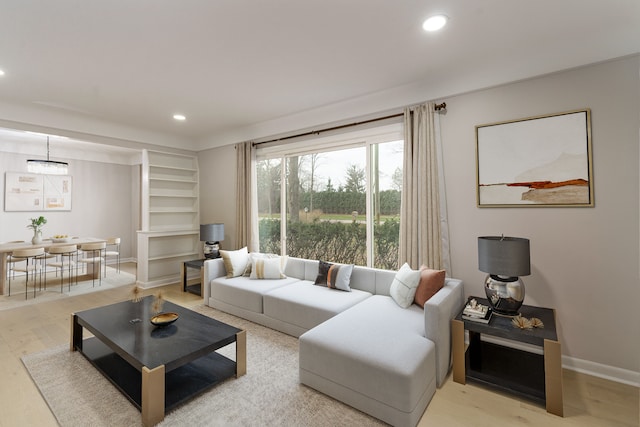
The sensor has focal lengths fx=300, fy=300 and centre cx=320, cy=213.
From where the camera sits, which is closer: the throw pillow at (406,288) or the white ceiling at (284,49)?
the white ceiling at (284,49)

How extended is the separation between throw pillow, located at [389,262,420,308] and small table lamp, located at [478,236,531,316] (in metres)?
0.62

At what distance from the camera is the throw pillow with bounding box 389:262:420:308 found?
Answer: 288 centimetres

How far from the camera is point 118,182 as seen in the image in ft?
24.8

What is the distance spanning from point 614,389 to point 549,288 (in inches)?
31.8

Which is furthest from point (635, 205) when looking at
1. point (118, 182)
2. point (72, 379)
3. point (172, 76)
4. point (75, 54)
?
point (118, 182)

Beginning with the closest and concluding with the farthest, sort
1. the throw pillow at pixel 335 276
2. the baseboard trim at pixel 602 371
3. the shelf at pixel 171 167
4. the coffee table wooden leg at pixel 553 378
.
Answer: the coffee table wooden leg at pixel 553 378, the baseboard trim at pixel 602 371, the throw pillow at pixel 335 276, the shelf at pixel 171 167

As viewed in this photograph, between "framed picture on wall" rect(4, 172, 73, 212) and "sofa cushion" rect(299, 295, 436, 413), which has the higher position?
"framed picture on wall" rect(4, 172, 73, 212)

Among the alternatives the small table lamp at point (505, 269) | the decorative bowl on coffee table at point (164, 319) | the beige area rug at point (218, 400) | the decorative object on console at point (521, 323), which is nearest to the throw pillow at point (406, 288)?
the small table lamp at point (505, 269)

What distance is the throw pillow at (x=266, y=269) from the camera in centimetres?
403

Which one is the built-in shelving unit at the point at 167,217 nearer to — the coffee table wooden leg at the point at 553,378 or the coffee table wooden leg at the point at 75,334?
the coffee table wooden leg at the point at 75,334

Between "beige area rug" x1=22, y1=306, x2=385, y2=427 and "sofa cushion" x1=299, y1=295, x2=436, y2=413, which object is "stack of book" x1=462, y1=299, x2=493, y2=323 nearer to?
"sofa cushion" x1=299, y1=295, x2=436, y2=413

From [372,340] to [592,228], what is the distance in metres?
2.08

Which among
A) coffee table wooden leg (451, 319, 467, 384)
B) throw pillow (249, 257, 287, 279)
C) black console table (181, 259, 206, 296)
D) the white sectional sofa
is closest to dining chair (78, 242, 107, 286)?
black console table (181, 259, 206, 296)

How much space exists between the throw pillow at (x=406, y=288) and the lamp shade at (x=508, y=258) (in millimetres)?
697
